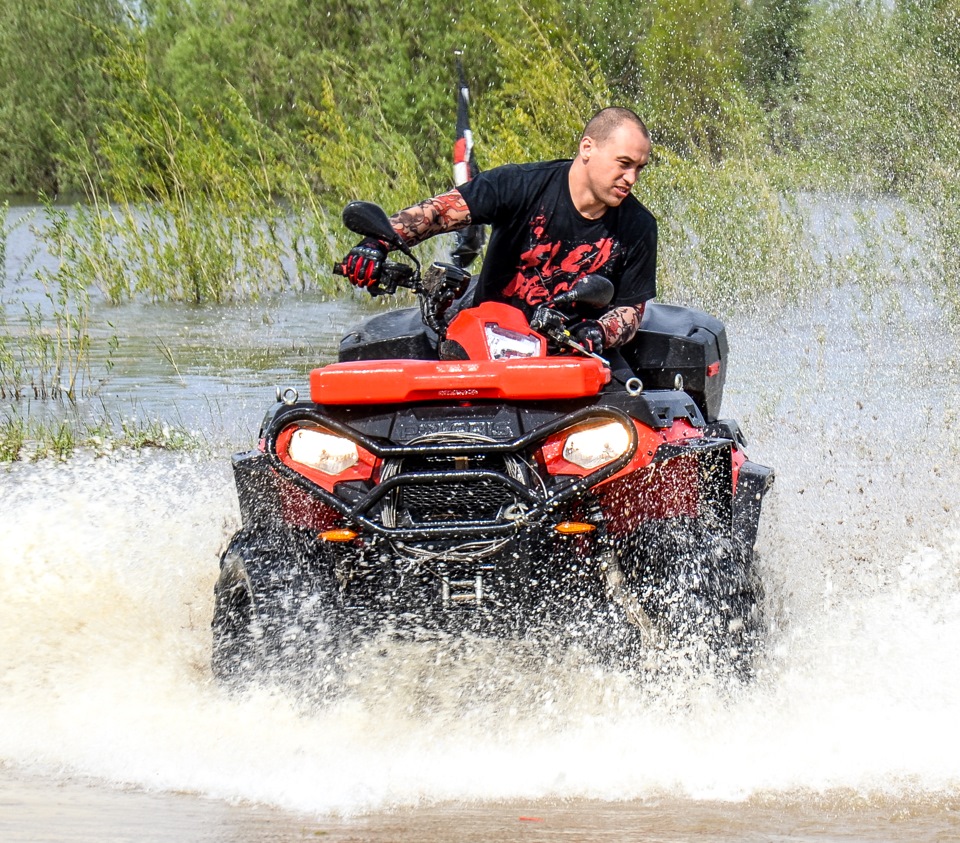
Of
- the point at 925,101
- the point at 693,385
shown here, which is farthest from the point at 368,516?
the point at 925,101

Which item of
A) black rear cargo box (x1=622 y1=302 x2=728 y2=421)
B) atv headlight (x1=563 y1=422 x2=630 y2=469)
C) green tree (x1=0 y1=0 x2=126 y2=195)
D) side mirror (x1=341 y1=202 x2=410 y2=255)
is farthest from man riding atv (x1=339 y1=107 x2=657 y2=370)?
green tree (x1=0 y1=0 x2=126 y2=195)

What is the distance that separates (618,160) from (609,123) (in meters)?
0.14

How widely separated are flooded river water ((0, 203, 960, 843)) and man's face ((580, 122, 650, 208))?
142 centimetres

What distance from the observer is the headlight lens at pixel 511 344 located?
3852 mm

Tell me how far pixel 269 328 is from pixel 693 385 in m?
8.34

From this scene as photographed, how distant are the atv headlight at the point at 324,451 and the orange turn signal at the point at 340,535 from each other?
0.61ft

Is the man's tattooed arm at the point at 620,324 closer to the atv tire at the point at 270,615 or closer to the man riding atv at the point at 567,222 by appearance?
the man riding atv at the point at 567,222

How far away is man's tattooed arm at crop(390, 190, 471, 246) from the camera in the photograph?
14.5ft

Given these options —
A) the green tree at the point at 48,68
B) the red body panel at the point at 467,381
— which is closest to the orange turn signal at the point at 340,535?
the red body panel at the point at 467,381

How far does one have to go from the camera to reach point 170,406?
889 centimetres

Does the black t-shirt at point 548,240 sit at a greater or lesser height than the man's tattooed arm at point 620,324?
greater

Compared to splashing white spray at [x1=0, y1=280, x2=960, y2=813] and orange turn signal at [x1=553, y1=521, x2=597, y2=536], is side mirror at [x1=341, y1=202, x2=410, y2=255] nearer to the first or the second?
orange turn signal at [x1=553, y1=521, x2=597, y2=536]

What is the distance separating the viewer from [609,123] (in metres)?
4.36

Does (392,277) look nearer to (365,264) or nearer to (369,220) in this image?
(365,264)
